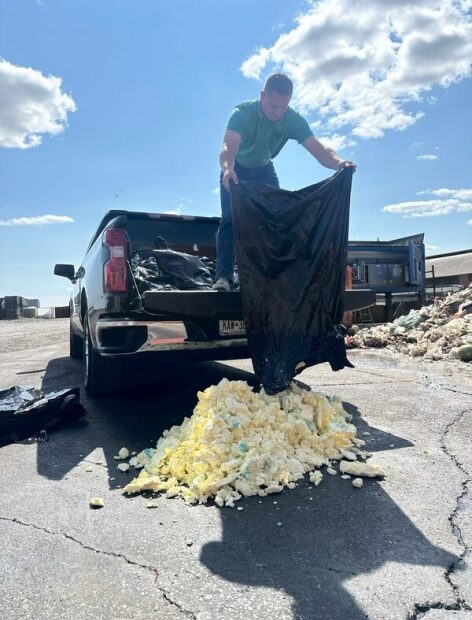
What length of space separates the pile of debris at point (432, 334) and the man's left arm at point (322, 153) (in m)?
4.97

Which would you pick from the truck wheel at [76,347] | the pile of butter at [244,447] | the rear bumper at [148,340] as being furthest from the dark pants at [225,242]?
the truck wheel at [76,347]

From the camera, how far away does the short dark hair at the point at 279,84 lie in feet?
12.0

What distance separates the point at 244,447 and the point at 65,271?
17.5ft

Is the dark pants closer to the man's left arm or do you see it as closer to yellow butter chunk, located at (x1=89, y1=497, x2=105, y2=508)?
the man's left arm

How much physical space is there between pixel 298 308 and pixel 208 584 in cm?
196

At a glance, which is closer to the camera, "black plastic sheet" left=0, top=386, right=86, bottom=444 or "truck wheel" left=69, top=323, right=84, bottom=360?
"black plastic sheet" left=0, top=386, right=86, bottom=444

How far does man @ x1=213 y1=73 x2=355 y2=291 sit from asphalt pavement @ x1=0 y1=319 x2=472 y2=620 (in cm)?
170

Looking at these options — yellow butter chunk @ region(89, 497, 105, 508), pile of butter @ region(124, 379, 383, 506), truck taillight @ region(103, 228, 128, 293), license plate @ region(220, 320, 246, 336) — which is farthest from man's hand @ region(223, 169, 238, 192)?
yellow butter chunk @ region(89, 497, 105, 508)

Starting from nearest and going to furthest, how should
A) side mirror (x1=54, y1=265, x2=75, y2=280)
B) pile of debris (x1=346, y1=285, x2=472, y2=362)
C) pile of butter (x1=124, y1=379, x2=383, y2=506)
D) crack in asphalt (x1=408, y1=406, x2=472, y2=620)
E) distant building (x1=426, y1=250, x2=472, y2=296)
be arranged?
1. crack in asphalt (x1=408, y1=406, x2=472, y2=620)
2. pile of butter (x1=124, y1=379, x2=383, y2=506)
3. side mirror (x1=54, y1=265, x2=75, y2=280)
4. pile of debris (x1=346, y1=285, x2=472, y2=362)
5. distant building (x1=426, y1=250, x2=472, y2=296)

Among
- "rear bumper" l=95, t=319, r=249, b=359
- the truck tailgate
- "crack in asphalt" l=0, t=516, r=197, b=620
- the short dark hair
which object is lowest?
"crack in asphalt" l=0, t=516, r=197, b=620

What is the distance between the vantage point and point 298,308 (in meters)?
3.34

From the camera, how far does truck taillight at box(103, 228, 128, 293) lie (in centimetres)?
379

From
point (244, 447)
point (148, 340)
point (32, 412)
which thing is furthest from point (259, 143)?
point (32, 412)

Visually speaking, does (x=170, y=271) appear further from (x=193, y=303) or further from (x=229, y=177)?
(x=229, y=177)
